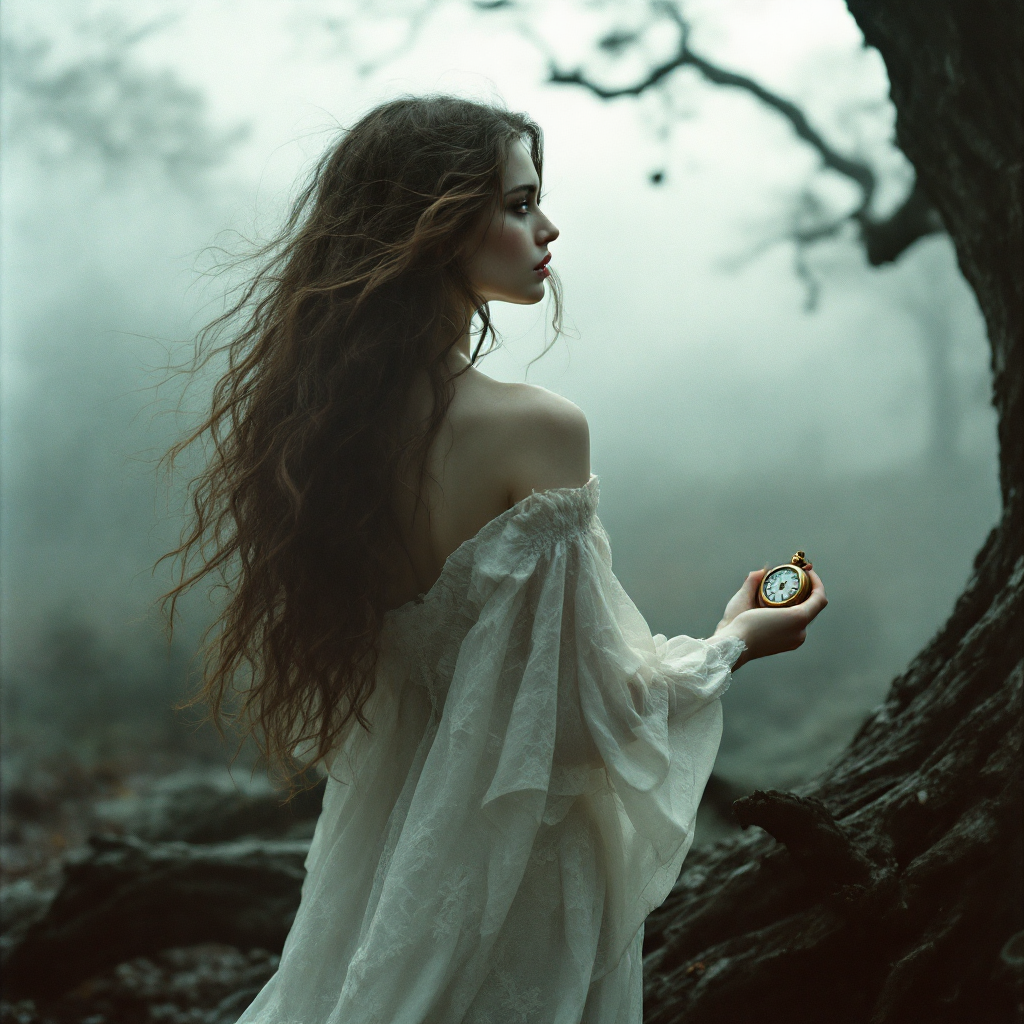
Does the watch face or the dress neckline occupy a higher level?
the dress neckline

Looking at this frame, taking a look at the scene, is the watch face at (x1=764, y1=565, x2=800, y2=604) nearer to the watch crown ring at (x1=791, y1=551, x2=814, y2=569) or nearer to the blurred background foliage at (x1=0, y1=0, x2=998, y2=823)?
the watch crown ring at (x1=791, y1=551, x2=814, y2=569)

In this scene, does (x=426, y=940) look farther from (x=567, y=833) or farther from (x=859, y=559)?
(x=859, y=559)

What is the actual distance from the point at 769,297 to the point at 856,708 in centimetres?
123

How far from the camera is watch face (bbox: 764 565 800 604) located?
102 cm

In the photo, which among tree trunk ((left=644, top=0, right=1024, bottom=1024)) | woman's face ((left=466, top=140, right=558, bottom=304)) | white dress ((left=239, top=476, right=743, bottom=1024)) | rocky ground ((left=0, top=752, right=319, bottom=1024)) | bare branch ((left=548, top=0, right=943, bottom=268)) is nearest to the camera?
white dress ((left=239, top=476, right=743, bottom=1024))

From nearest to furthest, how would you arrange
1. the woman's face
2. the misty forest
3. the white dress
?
the white dress → the woman's face → the misty forest

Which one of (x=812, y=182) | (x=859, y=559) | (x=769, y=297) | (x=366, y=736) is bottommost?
(x=366, y=736)

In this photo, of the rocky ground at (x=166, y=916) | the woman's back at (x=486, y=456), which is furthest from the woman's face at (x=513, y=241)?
the rocky ground at (x=166, y=916)

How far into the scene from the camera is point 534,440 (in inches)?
34.9

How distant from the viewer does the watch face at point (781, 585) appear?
102 cm

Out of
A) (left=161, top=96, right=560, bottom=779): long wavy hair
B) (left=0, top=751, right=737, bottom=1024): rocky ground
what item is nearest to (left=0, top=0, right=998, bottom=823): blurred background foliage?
(left=0, top=751, right=737, bottom=1024): rocky ground

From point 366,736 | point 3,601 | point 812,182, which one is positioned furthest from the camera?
point 3,601

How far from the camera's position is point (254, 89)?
104 inches

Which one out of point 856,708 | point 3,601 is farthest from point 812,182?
point 3,601
